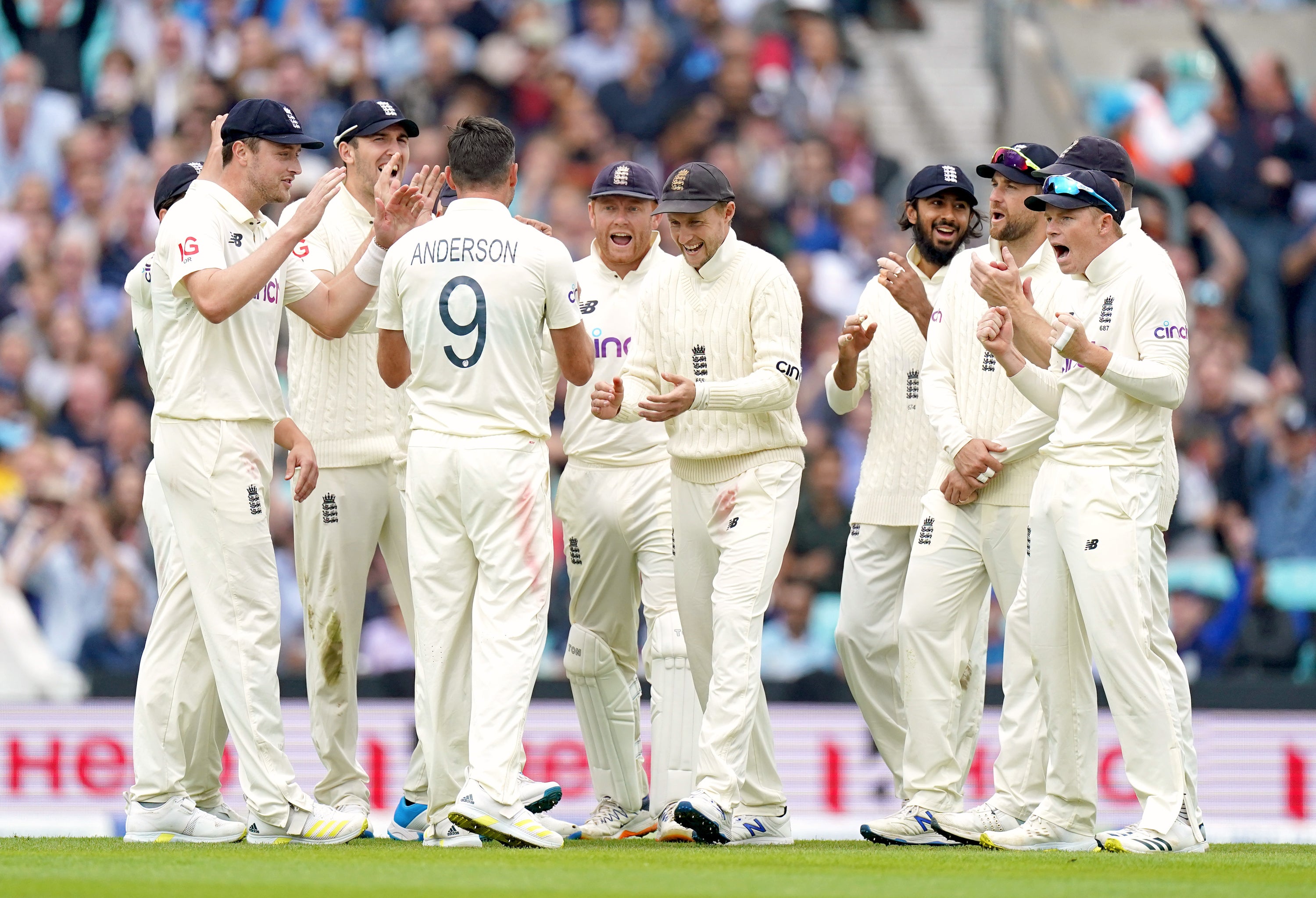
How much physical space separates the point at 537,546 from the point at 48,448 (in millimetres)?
7898

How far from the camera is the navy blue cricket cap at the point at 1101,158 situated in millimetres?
7766

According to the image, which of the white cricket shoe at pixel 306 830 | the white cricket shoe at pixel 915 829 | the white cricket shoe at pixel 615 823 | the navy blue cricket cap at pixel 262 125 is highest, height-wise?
the navy blue cricket cap at pixel 262 125

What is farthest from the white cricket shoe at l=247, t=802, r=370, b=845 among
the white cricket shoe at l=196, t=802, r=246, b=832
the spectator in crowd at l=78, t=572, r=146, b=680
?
the spectator in crowd at l=78, t=572, r=146, b=680

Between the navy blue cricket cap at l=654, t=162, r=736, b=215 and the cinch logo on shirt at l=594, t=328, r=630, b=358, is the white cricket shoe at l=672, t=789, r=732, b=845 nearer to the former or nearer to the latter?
the cinch logo on shirt at l=594, t=328, r=630, b=358

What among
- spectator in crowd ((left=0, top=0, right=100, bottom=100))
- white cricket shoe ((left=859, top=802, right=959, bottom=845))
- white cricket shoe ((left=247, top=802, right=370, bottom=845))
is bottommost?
white cricket shoe ((left=859, top=802, right=959, bottom=845))

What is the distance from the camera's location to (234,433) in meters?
7.40

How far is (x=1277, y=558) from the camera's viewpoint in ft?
45.0

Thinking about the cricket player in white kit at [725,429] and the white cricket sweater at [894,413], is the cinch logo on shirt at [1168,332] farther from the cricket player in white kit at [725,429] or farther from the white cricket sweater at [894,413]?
the cricket player in white kit at [725,429]

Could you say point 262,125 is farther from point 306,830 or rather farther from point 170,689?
point 306,830

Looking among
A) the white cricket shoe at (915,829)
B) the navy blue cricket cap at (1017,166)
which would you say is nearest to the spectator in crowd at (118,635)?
the white cricket shoe at (915,829)

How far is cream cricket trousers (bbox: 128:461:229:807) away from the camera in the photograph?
295 inches

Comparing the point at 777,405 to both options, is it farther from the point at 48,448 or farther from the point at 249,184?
the point at 48,448

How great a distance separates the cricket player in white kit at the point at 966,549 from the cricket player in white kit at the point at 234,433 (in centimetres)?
257

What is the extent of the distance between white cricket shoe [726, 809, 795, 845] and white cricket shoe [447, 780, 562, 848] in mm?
1186
